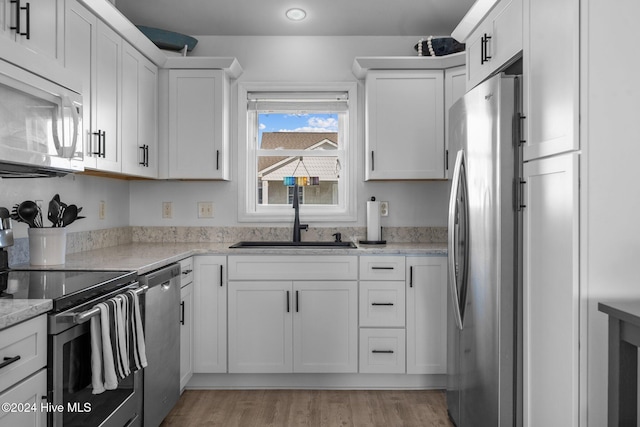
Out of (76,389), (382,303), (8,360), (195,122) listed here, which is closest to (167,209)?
(195,122)

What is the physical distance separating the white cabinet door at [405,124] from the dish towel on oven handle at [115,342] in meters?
1.89

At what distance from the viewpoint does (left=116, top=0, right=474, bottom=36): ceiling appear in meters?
2.99

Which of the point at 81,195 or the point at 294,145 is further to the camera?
the point at 294,145

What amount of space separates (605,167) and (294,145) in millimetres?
2498

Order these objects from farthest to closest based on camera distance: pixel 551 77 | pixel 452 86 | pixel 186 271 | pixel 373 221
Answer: pixel 373 221 → pixel 452 86 → pixel 186 271 → pixel 551 77

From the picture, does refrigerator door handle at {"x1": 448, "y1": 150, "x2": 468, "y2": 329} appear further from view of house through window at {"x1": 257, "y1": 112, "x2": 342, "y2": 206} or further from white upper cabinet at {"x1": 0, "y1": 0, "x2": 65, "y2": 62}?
white upper cabinet at {"x1": 0, "y1": 0, "x2": 65, "y2": 62}

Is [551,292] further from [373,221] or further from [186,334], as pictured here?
[186,334]

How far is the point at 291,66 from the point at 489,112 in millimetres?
1973

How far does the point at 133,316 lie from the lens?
Answer: 1.85 m

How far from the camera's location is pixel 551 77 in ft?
5.16

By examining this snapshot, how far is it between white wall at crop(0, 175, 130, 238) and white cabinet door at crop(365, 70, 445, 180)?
178cm

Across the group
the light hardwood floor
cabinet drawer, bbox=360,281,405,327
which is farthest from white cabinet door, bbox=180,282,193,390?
cabinet drawer, bbox=360,281,405,327

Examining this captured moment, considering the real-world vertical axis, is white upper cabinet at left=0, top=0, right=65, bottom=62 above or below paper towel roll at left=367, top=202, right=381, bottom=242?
above

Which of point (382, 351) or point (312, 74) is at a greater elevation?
point (312, 74)
